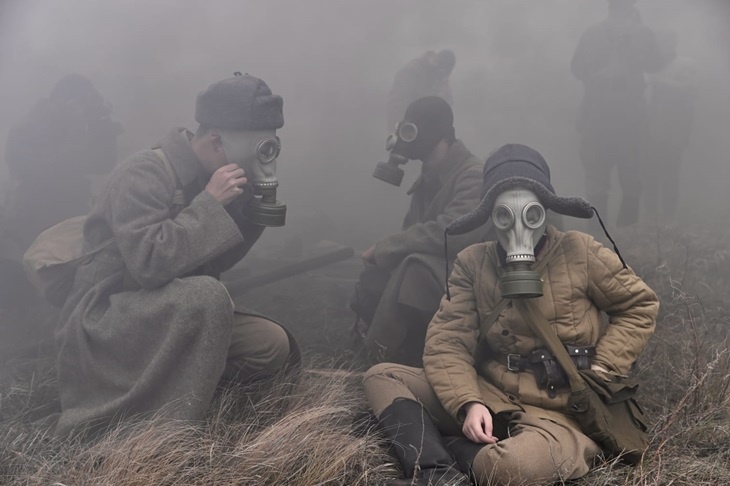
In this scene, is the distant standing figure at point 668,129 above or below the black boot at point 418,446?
above

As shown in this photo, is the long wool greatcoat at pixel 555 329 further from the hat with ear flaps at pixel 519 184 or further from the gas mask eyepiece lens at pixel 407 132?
the gas mask eyepiece lens at pixel 407 132

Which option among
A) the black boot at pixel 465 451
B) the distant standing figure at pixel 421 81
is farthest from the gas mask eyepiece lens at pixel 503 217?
the distant standing figure at pixel 421 81

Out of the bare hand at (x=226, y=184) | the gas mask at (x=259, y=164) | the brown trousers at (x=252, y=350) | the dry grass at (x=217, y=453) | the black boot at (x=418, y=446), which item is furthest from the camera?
the brown trousers at (x=252, y=350)

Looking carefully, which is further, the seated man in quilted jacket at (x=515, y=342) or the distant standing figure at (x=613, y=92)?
the distant standing figure at (x=613, y=92)

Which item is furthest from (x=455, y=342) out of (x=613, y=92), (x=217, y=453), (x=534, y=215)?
(x=613, y=92)

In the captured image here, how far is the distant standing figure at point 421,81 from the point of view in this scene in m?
4.38

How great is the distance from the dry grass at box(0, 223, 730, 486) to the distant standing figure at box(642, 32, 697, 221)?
116 cm

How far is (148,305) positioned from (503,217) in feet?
5.09

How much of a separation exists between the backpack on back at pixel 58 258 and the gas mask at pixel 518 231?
4.97ft

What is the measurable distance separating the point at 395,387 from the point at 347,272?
228cm

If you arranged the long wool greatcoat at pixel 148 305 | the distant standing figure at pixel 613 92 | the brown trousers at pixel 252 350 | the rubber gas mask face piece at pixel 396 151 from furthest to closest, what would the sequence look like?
the distant standing figure at pixel 613 92, the rubber gas mask face piece at pixel 396 151, the brown trousers at pixel 252 350, the long wool greatcoat at pixel 148 305

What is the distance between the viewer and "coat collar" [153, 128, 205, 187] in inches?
120

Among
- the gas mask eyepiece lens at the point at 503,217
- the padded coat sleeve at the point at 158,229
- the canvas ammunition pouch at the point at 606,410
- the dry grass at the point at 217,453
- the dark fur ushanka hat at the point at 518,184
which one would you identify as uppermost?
the dark fur ushanka hat at the point at 518,184

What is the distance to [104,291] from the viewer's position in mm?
2938
